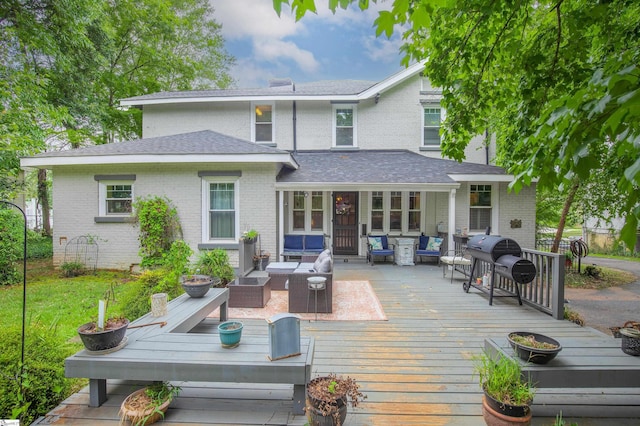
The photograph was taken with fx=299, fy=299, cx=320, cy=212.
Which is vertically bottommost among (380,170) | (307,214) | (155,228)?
(155,228)

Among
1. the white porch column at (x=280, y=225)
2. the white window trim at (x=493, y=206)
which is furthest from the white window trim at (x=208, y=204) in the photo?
the white window trim at (x=493, y=206)

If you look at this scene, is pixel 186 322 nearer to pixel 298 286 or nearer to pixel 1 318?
pixel 298 286

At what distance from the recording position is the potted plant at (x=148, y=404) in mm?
2410

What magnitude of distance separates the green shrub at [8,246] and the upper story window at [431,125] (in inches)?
498

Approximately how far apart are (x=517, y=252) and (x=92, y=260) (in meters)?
10.9

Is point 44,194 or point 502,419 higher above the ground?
point 44,194

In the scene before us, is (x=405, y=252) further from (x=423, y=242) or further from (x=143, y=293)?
(x=143, y=293)

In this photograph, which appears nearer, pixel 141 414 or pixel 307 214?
pixel 141 414

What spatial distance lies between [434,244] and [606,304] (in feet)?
13.5

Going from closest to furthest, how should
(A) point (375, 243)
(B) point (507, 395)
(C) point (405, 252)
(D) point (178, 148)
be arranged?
(B) point (507, 395)
(D) point (178, 148)
(C) point (405, 252)
(A) point (375, 243)

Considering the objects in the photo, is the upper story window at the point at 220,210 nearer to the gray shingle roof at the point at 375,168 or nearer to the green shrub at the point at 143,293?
the gray shingle roof at the point at 375,168

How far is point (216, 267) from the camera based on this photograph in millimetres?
6117

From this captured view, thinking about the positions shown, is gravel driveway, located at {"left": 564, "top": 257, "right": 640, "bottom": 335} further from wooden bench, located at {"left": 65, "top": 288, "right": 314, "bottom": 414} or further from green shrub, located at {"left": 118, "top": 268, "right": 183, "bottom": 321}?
green shrub, located at {"left": 118, "top": 268, "right": 183, "bottom": 321}

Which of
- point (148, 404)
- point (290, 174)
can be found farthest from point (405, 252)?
point (148, 404)
